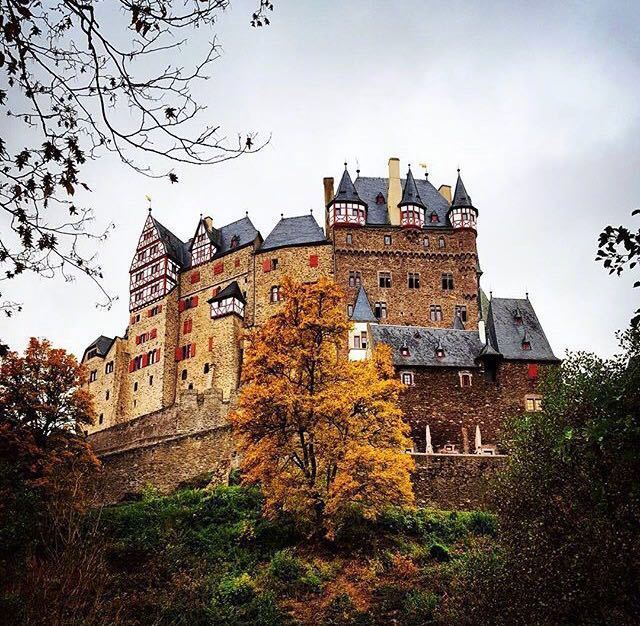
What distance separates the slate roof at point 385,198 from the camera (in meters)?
59.2

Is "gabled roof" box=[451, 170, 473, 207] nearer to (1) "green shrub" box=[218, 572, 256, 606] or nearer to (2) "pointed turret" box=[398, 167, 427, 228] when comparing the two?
(2) "pointed turret" box=[398, 167, 427, 228]

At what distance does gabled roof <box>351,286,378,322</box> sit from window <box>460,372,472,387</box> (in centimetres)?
922

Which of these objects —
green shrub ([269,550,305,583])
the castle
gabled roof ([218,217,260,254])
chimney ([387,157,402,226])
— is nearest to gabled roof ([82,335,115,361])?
the castle

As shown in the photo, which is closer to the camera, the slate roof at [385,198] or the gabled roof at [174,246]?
the slate roof at [385,198]

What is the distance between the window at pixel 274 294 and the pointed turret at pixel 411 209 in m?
9.81

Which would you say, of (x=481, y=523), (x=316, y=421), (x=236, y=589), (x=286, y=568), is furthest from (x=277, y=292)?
(x=236, y=589)

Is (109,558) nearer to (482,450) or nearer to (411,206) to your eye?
(482,450)

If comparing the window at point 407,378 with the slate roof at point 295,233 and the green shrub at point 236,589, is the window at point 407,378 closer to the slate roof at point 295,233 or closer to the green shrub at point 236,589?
the green shrub at point 236,589

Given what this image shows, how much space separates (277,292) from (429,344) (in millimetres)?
14632

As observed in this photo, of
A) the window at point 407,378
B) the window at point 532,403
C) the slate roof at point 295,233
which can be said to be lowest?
the window at point 532,403

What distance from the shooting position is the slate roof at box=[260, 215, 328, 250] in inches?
2280

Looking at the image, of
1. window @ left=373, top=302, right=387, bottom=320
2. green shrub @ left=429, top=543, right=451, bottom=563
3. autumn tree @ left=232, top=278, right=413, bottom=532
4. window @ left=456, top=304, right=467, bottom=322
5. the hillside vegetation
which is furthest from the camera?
window @ left=456, top=304, right=467, bottom=322

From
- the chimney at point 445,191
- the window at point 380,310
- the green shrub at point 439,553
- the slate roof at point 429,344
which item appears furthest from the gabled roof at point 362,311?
the green shrub at point 439,553

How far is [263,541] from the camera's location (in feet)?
101
